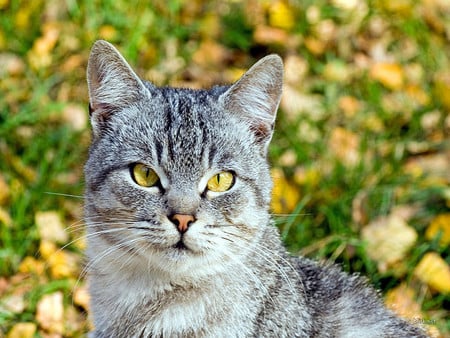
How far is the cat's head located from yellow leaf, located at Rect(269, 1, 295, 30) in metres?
3.15

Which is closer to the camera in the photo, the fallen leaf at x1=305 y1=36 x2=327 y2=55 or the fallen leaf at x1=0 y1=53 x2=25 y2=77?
the fallen leaf at x1=0 y1=53 x2=25 y2=77

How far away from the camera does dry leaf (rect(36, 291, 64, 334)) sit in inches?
178

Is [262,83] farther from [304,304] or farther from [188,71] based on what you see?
[188,71]

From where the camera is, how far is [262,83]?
12.4ft

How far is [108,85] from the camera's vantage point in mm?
3770

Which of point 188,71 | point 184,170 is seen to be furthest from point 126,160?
point 188,71

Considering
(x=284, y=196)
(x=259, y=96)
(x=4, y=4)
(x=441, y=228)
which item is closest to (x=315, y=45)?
(x=284, y=196)

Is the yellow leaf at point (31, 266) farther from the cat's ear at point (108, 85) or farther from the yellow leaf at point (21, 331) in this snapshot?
the cat's ear at point (108, 85)

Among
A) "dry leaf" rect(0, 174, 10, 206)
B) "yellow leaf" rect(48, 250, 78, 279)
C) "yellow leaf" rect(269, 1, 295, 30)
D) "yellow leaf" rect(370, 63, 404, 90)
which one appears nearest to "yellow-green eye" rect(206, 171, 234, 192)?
"yellow leaf" rect(48, 250, 78, 279)

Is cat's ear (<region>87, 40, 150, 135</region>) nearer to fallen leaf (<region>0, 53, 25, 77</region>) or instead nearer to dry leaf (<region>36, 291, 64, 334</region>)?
dry leaf (<region>36, 291, 64, 334</region>)

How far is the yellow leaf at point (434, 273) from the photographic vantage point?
15.8ft

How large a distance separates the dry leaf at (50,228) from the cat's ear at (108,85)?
1.48m

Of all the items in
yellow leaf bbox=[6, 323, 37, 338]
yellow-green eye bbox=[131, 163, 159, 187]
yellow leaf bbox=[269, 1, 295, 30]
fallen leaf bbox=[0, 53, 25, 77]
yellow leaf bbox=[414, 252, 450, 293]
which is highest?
yellow leaf bbox=[269, 1, 295, 30]

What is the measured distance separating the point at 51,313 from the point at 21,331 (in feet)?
0.77
